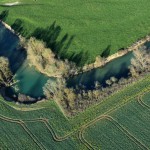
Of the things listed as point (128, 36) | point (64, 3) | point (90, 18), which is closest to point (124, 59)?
point (128, 36)

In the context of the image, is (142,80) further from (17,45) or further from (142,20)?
(17,45)

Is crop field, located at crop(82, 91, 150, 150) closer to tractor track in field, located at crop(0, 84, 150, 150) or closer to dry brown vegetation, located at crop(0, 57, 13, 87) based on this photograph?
tractor track in field, located at crop(0, 84, 150, 150)

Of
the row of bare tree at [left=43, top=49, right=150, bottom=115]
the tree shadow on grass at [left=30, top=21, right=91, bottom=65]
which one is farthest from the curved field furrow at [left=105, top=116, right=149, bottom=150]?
the tree shadow on grass at [left=30, top=21, right=91, bottom=65]

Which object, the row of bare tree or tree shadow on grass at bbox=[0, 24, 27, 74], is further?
tree shadow on grass at bbox=[0, 24, 27, 74]

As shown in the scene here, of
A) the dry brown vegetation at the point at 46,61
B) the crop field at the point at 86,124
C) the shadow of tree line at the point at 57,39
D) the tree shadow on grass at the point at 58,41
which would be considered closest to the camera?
the crop field at the point at 86,124

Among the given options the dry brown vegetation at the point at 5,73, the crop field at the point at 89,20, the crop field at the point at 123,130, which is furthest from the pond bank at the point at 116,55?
the dry brown vegetation at the point at 5,73

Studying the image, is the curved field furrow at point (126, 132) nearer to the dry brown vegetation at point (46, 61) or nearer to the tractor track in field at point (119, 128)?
the tractor track in field at point (119, 128)

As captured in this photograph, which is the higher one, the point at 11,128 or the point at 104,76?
the point at 104,76
